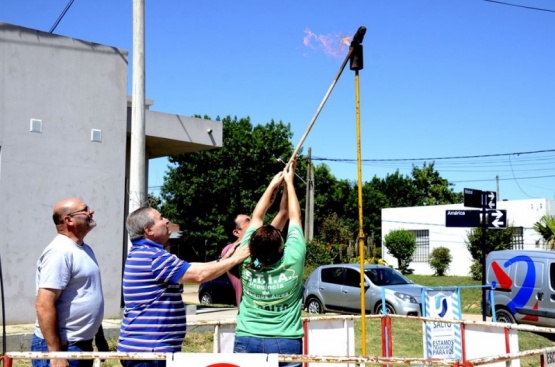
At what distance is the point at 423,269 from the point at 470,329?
30170 millimetres

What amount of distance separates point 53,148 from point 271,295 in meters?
8.65

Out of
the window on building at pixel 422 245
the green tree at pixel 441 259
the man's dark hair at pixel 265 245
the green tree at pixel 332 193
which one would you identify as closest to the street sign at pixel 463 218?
the man's dark hair at pixel 265 245

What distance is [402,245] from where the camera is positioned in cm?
3656

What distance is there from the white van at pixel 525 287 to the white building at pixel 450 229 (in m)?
15.5

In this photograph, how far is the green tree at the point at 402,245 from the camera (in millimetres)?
36594

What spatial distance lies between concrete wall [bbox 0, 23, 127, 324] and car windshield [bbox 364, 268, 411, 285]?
25.4 ft

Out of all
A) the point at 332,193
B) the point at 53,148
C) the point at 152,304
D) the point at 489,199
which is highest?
the point at 332,193

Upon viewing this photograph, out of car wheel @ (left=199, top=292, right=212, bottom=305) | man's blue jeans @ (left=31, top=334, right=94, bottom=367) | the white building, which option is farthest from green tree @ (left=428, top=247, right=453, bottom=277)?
man's blue jeans @ (left=31, top=334, right=94, bottom=367)

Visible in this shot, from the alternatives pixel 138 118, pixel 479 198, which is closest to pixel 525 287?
pixel 479 198

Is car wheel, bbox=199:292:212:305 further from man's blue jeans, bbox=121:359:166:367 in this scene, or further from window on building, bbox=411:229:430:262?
man's blue jeans, bbox=121:359:166:367

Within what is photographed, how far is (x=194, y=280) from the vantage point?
14.2 ft

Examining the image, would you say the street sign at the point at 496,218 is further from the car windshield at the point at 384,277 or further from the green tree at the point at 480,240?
the green tree at the point at 480,240

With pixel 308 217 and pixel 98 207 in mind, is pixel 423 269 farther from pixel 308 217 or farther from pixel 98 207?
pixel 98 207

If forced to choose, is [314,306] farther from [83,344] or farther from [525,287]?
→ [83,344]
